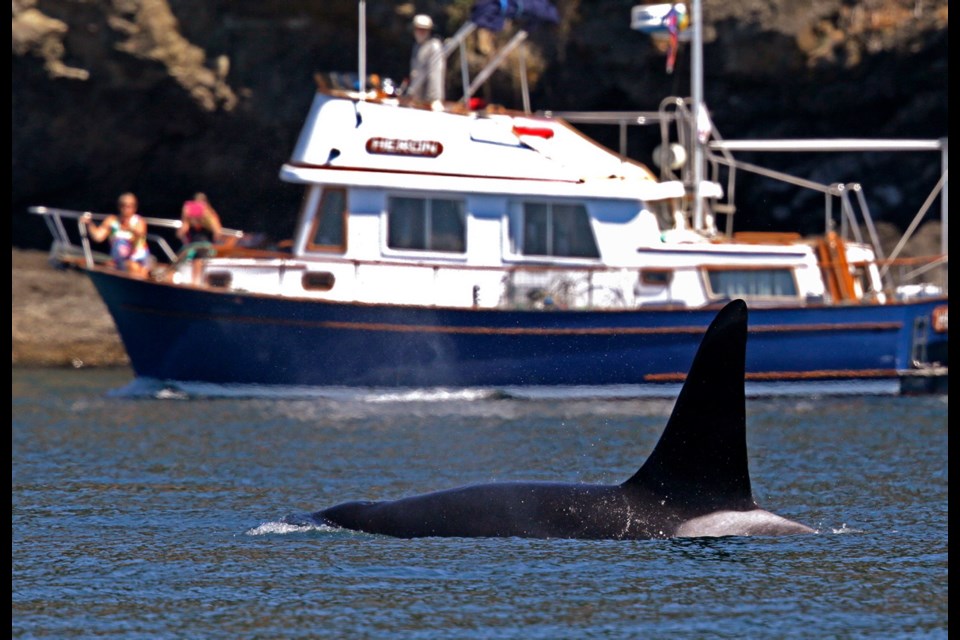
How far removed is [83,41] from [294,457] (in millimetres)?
15674

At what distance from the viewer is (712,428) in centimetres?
1024

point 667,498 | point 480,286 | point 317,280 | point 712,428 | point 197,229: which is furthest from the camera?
point 197,229

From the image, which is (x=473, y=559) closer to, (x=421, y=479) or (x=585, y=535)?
(x=585, y=535)

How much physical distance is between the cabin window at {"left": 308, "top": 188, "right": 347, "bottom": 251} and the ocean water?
4218 millimetres

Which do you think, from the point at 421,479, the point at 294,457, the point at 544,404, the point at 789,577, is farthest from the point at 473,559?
the point at 544,404

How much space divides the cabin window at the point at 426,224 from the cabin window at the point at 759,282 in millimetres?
3585

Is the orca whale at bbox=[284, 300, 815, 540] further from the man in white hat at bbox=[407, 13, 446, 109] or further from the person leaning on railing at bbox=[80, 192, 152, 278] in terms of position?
the man in white hat at bbox=[407, 13, 446, 109]

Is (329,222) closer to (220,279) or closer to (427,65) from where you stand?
(220,279)

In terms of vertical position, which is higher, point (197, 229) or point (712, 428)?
point (197, 229)

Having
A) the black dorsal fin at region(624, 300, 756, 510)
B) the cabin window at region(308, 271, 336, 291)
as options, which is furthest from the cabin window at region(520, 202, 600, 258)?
the black dorsal fin at region(624, 300, 756, 510)

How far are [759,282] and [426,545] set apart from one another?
1336 centimetres

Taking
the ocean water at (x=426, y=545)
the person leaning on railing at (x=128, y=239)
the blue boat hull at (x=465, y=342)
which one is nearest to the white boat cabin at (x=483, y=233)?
the blue boat hull at (x=465, y=342)

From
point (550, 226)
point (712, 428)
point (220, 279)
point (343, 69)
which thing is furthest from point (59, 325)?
point (712, 428)

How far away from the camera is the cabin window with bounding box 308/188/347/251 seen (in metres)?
23.2
